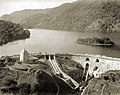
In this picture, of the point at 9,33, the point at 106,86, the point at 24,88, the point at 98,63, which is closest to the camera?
the point at 106,86

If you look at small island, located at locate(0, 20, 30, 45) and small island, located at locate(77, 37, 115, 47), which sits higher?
small island, located at locate(0, 20, 30, 45)

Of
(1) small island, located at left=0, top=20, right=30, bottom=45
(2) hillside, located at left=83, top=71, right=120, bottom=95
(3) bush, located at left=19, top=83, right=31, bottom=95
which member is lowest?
(3) bush, located at left=19, top=83, right=31, bottom=95

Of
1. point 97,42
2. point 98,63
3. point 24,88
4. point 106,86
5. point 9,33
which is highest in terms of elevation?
point 9,33

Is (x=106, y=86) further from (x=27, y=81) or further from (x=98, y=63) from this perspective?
(x=98, y=63)

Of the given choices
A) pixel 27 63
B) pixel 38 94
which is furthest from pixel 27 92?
pixel 27 63

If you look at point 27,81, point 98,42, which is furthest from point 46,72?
point 98,42

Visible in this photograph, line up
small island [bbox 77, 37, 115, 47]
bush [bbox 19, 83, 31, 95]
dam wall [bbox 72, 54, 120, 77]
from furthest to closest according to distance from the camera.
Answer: small island [bbox 77, 37, 115, 47]
dam wall [bbox 72, 54, 120, 77]
bush [bbox 19, 83, 31, 95]

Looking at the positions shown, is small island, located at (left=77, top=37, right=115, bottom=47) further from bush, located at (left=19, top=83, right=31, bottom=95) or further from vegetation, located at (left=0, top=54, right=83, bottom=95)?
bush, located at (left=19, top=83, right=31, bottom=95)

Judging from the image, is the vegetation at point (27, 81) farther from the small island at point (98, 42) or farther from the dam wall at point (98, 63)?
the small island at point (98, 42)

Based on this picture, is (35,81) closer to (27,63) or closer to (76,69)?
(27,63)

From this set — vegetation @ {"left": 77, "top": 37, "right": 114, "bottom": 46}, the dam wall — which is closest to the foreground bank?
the dam wall

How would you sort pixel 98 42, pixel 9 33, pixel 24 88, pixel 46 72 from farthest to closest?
1. pixel 9 33
2. pixel 98 42
3. pixel 46 72
4. pixel 24 88
